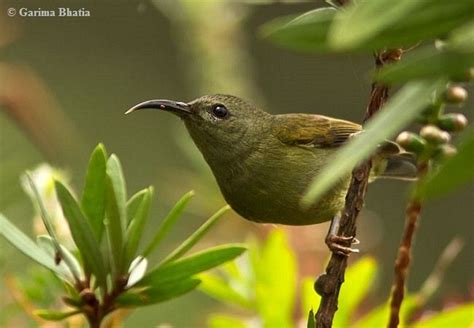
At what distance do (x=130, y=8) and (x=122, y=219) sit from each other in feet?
6.81

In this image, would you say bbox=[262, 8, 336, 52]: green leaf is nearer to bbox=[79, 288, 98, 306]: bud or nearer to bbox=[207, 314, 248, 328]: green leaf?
bbox=[79, 288, 98, 306]: bud

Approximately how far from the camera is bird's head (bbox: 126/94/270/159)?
87.7 inches

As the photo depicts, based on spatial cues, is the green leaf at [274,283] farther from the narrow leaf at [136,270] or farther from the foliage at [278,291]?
Result: the narrow leaf at [136,270]

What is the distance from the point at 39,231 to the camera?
1.22 m

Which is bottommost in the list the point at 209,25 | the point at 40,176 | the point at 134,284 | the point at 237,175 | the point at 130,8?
the point at 134,284

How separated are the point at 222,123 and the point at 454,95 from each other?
59.3 inches

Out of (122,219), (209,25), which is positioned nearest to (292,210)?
(209,25)

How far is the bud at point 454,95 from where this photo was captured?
87 cm

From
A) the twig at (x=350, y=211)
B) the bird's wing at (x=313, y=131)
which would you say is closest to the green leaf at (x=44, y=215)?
the twig at (x=350, y=211)

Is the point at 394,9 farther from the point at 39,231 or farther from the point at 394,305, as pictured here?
the point at 39,231

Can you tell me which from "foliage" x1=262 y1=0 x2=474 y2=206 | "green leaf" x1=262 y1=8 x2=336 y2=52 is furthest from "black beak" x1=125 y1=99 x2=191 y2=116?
"foliage" x1=262 y1=0 x2=474 y2=206

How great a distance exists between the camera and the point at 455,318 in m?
1.12

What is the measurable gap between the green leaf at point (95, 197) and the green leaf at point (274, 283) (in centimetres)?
38

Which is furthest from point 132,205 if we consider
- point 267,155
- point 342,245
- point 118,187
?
point 267,155
